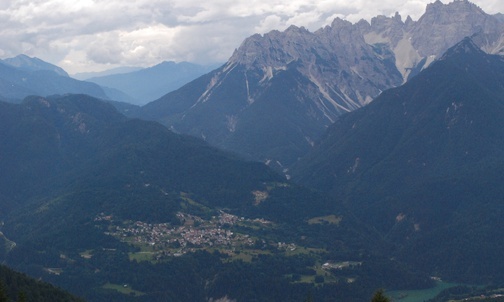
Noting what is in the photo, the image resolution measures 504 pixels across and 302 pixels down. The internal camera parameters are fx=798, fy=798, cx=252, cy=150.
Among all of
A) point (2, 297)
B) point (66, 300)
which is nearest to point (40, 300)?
point (66, 300)

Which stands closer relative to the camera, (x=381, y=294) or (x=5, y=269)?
(x=381, y=294)

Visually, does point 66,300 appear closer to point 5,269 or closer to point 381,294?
point 5,269

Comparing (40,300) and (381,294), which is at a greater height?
(381,294)

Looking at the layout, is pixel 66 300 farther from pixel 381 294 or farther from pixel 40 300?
pixel 381 294

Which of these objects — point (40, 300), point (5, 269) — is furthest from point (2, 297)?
point (5, 269)

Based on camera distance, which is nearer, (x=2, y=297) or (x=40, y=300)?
(x=2, y=297)

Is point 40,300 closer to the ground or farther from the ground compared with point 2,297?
closer to the ground

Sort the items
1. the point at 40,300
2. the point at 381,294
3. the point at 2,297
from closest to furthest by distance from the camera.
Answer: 1. the point at 381,294
2. the point at 2,297
3. the point at 40,300

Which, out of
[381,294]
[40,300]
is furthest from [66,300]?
[381,294]

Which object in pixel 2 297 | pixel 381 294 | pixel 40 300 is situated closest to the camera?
pixel 381 294
